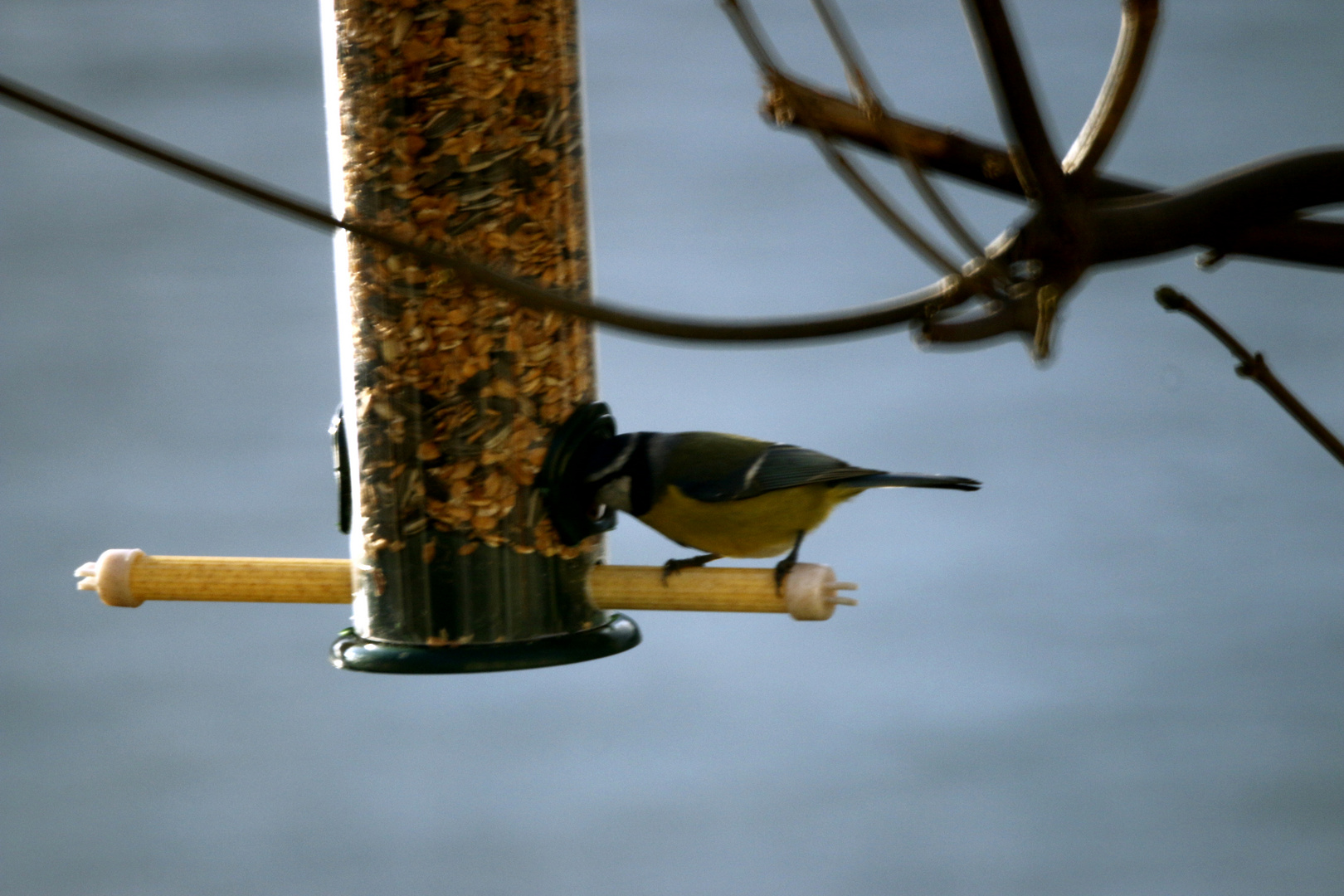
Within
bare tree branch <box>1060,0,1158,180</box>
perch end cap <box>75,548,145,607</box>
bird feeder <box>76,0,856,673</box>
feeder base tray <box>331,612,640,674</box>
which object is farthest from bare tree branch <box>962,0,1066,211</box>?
perch end cap <box>75,548,145,607</box>

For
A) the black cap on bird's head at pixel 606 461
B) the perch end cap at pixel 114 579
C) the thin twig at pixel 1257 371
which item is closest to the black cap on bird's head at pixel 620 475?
the black cap on bird's head at pixel 606 461

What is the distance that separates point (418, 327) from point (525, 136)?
24 cm

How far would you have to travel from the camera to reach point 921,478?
1.59 metres

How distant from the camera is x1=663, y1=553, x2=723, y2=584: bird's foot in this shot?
1566 mm

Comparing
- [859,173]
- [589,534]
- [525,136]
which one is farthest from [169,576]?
[859,173]

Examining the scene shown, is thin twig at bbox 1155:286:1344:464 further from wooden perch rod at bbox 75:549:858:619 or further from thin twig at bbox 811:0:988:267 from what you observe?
wooden perch rod at bbox 75:549:858:619

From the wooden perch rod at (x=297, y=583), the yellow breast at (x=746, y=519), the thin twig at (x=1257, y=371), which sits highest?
the thin twig at (x=1257, y=371)

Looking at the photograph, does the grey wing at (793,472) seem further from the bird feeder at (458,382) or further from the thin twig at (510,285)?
the thin twig at (510,285)

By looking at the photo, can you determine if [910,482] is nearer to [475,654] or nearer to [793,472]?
[793,472]

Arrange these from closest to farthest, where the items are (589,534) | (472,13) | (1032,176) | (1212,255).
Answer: (1032,176) < (1212,255) < (472,13) < (589,534)

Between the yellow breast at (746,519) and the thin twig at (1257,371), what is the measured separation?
87 cm

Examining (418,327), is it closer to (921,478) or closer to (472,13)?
(472,13)

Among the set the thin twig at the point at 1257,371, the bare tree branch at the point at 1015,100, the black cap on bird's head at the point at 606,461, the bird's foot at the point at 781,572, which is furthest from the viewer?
the black cap on bird's head at the point at 606,461

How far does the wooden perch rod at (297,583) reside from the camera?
60.1 inches
